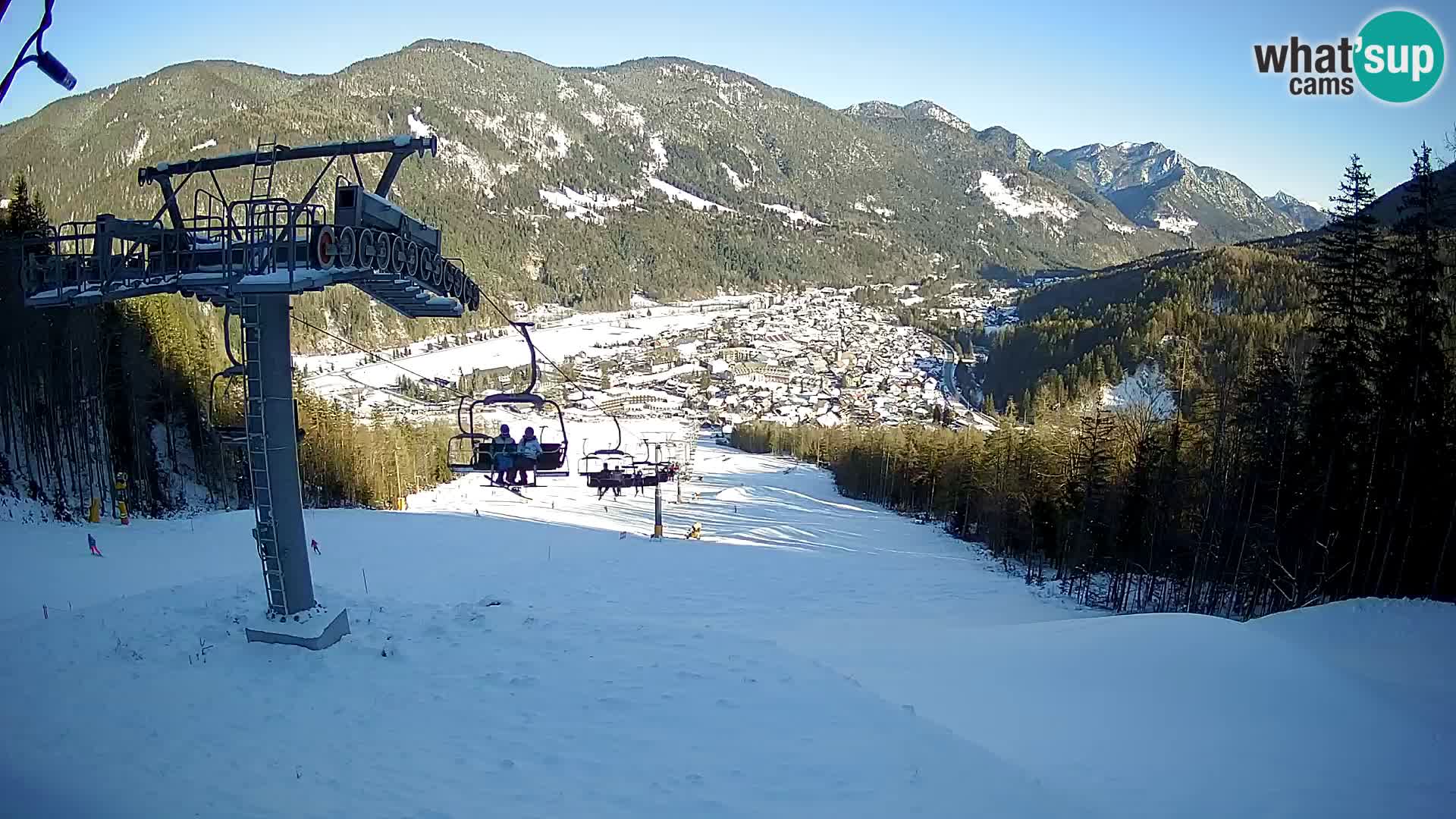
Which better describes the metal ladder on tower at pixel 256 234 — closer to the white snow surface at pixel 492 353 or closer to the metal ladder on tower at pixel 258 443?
the metal ladder on tower at pixel 258 443

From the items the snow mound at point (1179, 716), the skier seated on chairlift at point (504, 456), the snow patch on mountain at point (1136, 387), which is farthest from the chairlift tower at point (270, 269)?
the snow patch on mountain at point (1136, 387)

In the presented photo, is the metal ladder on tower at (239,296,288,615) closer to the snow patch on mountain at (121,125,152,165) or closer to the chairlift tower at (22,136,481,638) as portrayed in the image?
the chairlift tower at (22,136,481,638)

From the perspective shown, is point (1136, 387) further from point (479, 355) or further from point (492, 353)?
point (479, 355)

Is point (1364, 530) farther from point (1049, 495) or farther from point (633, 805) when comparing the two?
point (633, 805)

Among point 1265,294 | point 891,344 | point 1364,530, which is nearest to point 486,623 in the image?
point 1364,530

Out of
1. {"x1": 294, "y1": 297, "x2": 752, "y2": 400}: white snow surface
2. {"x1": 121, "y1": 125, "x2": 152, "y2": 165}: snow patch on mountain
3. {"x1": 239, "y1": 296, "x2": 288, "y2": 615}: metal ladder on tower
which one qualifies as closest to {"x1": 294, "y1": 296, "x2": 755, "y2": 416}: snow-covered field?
{"x1": 294, "y1": 297, "x2": 752, "y2": 400}: white snow surface

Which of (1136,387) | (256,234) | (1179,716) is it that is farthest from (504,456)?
(1136,387)

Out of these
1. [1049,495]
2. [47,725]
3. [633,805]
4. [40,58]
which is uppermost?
[40,58]

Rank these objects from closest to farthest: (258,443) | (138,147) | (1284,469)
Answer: (258,443) → (1284,469) → (138,147)
